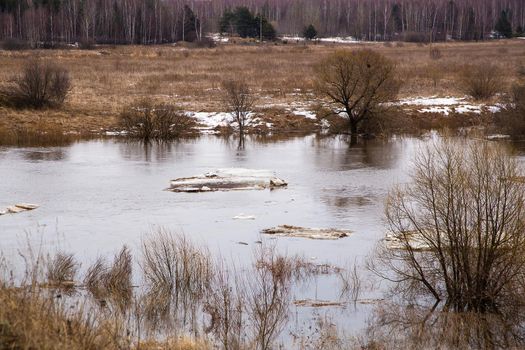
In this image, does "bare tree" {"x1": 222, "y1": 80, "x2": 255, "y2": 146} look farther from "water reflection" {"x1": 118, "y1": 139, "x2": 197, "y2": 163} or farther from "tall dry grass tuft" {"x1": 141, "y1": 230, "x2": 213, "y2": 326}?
"tall dry grass tuft" {"x1": 141, "y1": 230, "x2": 213, "y2": 326}

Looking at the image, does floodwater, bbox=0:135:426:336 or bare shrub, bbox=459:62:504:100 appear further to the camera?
bare shrub, bbox=459:62:504:100

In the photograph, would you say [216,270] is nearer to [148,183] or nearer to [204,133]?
[148,183]

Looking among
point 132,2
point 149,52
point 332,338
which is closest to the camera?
point 332,338

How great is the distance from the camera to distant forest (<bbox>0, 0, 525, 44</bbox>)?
91.9 m

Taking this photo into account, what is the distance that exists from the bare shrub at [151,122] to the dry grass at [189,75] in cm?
213

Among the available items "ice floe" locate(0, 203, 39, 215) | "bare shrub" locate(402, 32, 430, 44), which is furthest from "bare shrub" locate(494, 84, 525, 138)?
"bare shrub" locate(402, 32, 430, 44)

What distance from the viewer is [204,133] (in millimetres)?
41500

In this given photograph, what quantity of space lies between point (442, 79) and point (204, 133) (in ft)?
72.8

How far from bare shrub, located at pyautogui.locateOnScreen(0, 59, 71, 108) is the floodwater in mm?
7177

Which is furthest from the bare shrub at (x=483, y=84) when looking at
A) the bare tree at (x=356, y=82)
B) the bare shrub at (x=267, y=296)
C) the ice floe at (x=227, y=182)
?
the bare shrub at (x=267, y=296)

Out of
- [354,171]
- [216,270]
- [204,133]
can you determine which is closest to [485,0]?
[204,133]

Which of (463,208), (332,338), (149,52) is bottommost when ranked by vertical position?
(332,338)

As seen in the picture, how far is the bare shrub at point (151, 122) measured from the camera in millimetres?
39312

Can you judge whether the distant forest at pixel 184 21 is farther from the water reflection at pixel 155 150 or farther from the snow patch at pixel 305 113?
the water reflection at pixel 155 150
